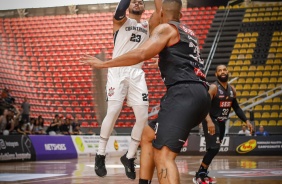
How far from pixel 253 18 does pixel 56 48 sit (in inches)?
418

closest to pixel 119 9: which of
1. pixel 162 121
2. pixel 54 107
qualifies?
pixel 162 121

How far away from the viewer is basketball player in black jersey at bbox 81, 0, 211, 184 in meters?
4.31

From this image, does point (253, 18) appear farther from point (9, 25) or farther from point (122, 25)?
point (122, 25)

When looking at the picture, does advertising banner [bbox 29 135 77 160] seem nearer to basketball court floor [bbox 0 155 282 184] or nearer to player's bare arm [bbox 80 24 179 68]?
basketball court floor [bbox 0 155 282 184]

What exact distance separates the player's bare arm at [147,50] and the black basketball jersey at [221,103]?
4.13 metres

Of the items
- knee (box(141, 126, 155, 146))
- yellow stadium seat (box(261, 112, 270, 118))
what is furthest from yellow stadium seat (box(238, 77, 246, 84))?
knee (box(141, 126, 155, 146))

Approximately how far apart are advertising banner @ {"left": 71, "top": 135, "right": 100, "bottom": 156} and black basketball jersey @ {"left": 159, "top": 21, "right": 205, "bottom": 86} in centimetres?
1201

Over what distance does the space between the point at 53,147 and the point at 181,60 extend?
37.5ft

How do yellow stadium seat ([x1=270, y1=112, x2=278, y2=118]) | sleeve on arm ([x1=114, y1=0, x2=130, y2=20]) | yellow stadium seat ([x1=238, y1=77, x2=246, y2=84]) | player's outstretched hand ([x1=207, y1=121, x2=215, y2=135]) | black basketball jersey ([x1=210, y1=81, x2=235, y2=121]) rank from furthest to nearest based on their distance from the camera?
yellow stadium seat ([x1=238, y1=77, x2=246, y2=84]) < yellow stadium seat ([x1=270, y1=112, x2=278, y2=118]) < black basketball jersey ([x1=210, y1=81, x2=235, y2=121]) < player's outstretched hand ([x1=207, y1=121, x2=215, y2=135]) < sleeve on arm ([x1=114, y1=0, x2=130, y2=20])

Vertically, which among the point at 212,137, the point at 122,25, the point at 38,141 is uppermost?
the point at 122,25

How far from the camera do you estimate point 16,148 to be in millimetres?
13820

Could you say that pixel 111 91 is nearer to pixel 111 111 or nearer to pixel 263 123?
pixel 111 111

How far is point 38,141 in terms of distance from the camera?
14586 millimetres

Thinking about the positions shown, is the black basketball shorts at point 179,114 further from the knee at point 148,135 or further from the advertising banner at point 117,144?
the advertising banner at point 117,144
